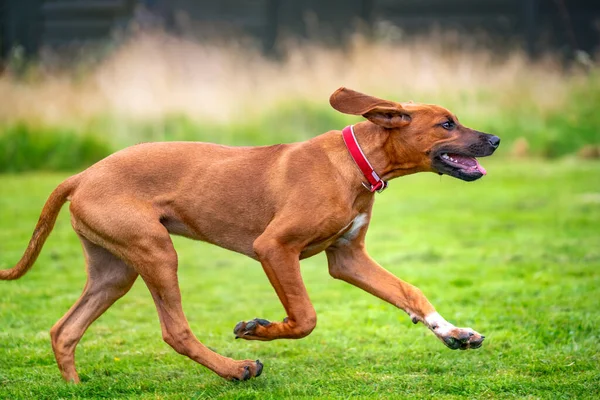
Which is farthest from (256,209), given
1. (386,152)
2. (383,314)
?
(383,314)

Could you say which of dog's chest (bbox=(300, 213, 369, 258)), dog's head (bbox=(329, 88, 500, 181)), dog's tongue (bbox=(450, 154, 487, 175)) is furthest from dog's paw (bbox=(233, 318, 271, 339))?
dog's tongue (bbox=(450, 154, 487, 175))

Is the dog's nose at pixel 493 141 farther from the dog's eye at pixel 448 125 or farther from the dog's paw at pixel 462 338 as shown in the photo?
the dog's paw at pixel 462 338

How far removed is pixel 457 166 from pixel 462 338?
1.08m

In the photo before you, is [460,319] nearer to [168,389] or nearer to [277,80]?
[168,389]

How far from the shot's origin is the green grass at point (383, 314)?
5.64 metres

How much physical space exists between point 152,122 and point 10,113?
7.50ft

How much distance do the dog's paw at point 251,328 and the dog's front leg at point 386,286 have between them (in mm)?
799

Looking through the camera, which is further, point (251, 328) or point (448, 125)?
point (448, 125)

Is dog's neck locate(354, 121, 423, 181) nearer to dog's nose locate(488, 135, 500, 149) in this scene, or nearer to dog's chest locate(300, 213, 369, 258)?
dog's chest locate(300, 213, 369, 258)

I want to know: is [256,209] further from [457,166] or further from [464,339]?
[464,339]

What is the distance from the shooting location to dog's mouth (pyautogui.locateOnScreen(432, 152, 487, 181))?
5844 millimetres

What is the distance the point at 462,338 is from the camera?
17.7 feet

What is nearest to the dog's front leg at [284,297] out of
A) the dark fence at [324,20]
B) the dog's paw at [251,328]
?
the dog's paw at [251,328]

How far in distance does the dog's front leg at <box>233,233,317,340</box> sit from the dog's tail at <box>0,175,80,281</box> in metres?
1.21
